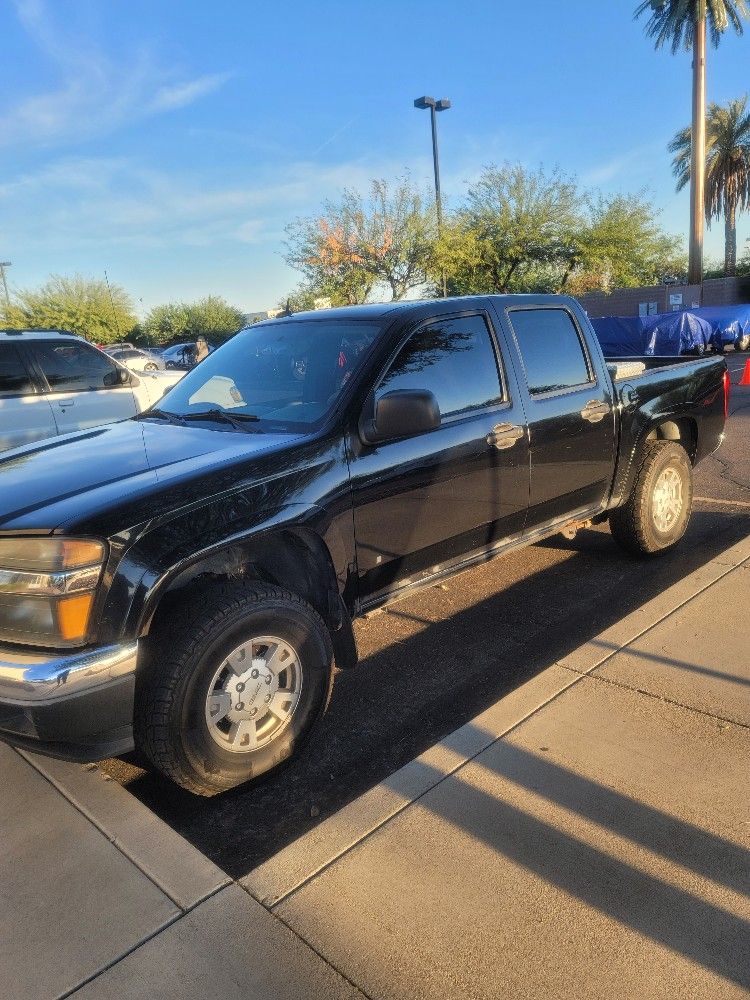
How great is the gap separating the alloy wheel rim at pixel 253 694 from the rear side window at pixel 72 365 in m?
5.72

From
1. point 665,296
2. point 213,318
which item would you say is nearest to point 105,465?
point 665,296

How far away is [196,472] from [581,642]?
7.57ft

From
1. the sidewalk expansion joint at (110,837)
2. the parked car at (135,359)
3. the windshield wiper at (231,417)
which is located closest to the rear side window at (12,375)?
the windshield wiper at (231,417)

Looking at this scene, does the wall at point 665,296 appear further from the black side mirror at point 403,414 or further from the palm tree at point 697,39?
the black side mirror at point 403,414

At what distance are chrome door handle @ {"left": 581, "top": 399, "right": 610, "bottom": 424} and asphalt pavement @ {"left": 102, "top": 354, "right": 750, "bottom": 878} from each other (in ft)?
3.57

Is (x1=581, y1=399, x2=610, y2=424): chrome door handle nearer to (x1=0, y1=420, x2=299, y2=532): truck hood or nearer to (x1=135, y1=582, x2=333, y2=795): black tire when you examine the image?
(x1=0, y1=420, x2=299, y2=532): truck hood

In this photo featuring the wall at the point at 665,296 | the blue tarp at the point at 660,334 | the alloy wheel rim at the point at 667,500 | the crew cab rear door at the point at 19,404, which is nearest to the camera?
the alloy wheel rim at the point at 667,500

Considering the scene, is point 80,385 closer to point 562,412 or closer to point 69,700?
point 562,412

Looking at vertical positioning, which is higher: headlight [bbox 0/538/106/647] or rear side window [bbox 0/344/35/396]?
rear side window [bbox 0/344/35/396]

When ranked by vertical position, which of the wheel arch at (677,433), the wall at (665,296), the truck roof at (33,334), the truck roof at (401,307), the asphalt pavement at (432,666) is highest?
the wall at (665,296)

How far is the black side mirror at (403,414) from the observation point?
10.4 feet

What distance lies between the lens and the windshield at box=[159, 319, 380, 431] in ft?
11.5

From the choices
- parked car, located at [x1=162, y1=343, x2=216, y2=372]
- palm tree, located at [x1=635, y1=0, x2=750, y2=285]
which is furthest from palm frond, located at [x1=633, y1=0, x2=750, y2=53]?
parked car, located at [x1=162, y1=343, x2=216, y2=372]

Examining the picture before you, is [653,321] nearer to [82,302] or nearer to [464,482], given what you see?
[464,482]
